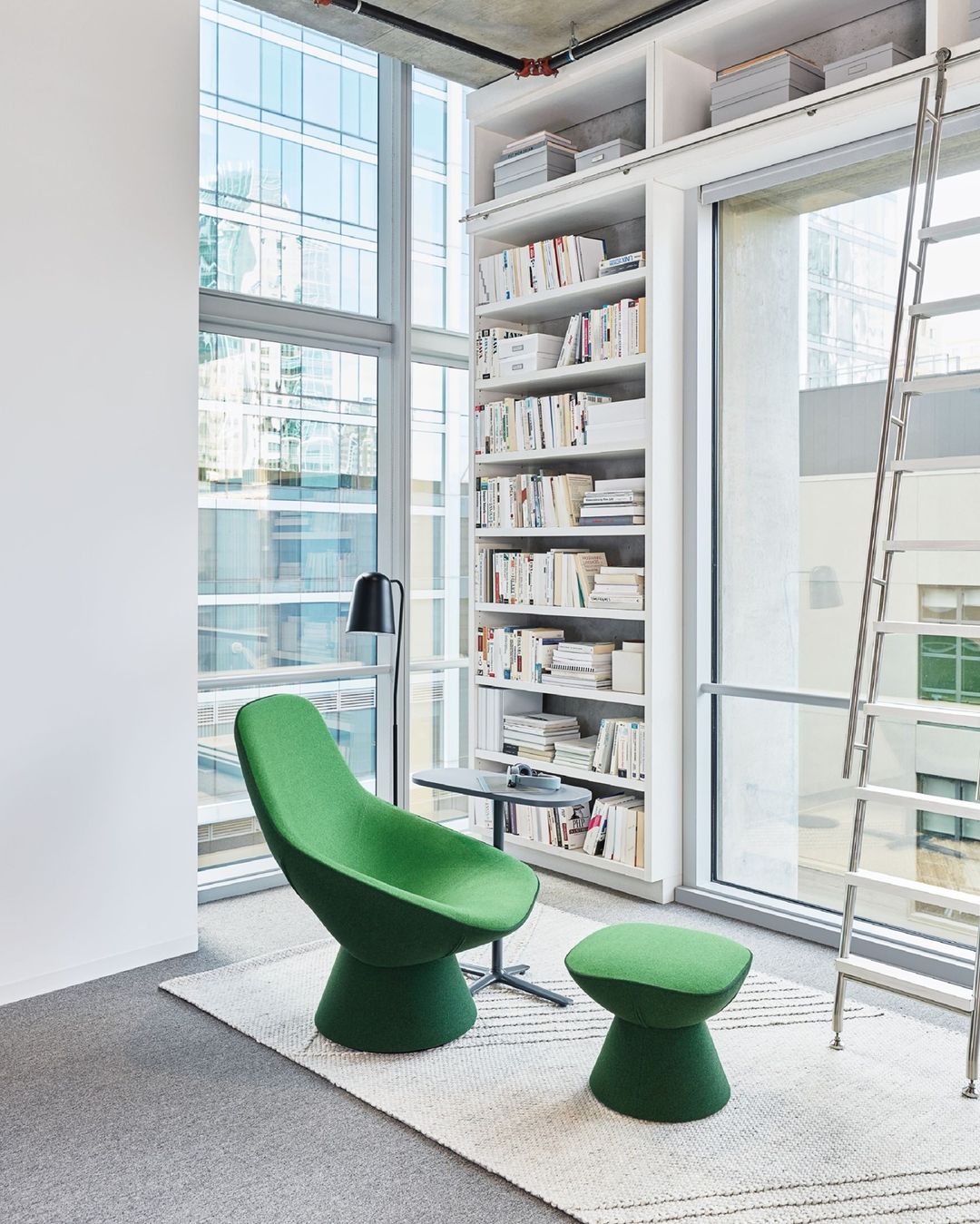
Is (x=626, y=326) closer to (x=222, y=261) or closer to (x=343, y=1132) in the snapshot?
(x=222, y=261)

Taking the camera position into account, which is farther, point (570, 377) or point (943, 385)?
point (570, 377)

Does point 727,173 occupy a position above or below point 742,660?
above

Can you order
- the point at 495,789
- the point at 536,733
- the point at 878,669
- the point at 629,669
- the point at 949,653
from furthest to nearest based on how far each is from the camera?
the point at 536,733 → the point at 629,669 → the point at 949,653 → the point at 495,789 → the point at 878,669

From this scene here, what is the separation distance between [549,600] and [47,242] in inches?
87.6

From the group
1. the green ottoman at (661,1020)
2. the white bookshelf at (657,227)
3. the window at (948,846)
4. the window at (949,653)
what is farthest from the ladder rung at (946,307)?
the green ottoman at (661,1020)

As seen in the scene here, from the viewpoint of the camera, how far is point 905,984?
2.81 meters

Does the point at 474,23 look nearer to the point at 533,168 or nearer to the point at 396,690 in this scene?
the point at 533,168

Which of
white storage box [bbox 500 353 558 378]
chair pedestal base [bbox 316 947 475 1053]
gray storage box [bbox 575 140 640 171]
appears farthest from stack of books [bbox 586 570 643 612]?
chair pedestal base [bbox 316 947 475 1053]

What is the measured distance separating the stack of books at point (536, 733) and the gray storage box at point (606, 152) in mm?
2202

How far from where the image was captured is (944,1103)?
104 inches

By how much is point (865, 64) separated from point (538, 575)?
2121mm

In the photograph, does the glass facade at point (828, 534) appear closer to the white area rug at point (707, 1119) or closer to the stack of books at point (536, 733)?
the white area rug at point (707, 1119)

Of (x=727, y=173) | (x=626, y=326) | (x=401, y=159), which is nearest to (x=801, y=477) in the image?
(x=626, y=326)

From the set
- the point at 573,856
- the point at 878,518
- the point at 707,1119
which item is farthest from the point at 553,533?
the point at 707,1119
